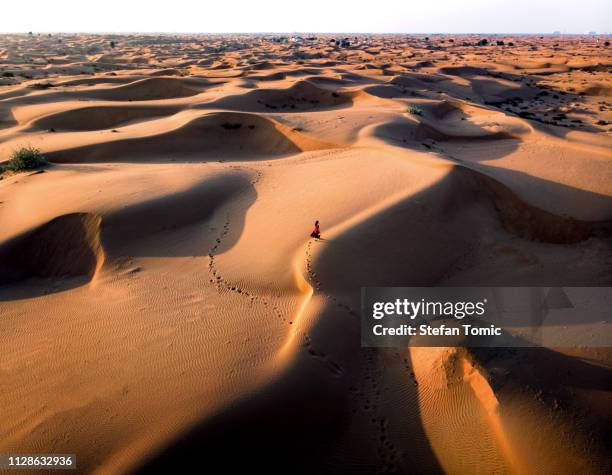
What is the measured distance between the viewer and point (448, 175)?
1412 cm

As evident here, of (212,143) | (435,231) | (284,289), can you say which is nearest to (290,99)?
(212,143)

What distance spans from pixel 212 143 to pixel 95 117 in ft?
32.0

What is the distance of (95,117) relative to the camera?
82.7 ft

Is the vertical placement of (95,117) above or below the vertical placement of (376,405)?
above

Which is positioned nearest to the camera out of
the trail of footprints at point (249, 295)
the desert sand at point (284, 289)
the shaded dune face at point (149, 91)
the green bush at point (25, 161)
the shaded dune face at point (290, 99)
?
the desert sand at point (284, 289)

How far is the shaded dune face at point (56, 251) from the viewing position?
998cm

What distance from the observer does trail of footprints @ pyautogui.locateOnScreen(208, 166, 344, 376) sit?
7.02 meters

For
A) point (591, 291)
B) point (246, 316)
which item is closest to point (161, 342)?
point (246, 316)

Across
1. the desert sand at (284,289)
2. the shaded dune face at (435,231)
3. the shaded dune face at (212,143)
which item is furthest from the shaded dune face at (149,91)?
the shaded dune face at (435,231)

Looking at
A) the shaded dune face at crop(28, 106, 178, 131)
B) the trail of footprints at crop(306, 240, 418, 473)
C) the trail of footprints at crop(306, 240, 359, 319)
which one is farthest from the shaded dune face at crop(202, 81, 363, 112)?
the trail of footprints at crop(306, 240, 418, 473)

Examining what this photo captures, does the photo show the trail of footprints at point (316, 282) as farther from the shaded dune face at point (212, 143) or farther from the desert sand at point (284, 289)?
the shaded dune face at point (212, 143)

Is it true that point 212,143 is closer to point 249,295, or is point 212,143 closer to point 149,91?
point 249,295

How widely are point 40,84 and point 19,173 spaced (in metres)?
23.9

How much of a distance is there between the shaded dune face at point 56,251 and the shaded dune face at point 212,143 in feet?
29.3
